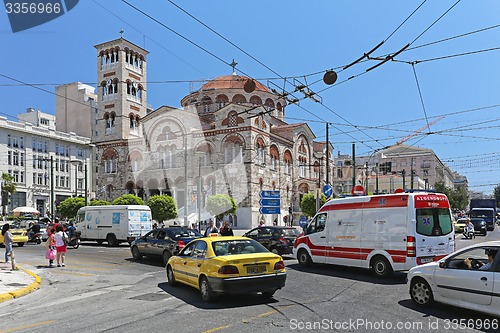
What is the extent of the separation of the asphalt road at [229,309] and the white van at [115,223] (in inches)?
528

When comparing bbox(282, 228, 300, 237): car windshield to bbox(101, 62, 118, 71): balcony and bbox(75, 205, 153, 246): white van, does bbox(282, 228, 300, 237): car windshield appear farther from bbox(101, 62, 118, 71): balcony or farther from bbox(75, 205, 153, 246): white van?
bbox(101, 62, 118, 71): balcony

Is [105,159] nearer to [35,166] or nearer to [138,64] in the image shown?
[138,64]

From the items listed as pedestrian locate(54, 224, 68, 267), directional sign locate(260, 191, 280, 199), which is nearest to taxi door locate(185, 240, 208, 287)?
Answer: pedestrian locate(54, 224, 68, 267)

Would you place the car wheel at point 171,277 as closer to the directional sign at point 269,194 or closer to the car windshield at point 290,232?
the car windshield at point 290,232

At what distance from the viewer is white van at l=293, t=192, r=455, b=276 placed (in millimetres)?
12148

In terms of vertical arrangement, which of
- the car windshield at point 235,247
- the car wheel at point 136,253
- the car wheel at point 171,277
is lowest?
the car wheel at point 136,253

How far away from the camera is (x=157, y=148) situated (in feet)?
177

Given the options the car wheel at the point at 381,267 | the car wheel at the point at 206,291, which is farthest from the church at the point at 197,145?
the car wheel at the point at 206,291

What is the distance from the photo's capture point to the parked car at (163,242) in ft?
55.7

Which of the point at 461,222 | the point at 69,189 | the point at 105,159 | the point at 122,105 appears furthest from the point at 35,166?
the point at 461,222

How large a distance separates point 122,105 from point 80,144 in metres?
30.1

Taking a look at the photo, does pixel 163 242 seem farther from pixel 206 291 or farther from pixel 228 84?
pixel 228 84

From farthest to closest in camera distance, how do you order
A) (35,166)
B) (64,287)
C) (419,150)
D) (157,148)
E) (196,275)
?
(419,150)
(35,166)
(157,148)
(64,287)
(196,275)

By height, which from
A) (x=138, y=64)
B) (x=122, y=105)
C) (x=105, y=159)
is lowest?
(x=105, y=159)
